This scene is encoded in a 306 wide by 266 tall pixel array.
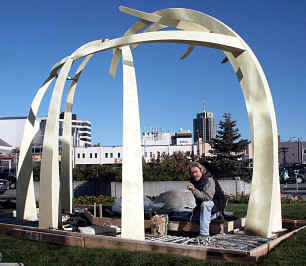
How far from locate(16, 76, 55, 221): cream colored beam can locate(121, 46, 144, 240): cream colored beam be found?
14.4ft

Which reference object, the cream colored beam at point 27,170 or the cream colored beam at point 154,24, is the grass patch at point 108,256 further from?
the cream colored beam at point 154,24

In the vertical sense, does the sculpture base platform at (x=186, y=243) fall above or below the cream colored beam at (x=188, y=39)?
below

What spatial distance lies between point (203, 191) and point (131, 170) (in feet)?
5.84

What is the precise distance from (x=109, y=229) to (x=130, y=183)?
1.87 metres

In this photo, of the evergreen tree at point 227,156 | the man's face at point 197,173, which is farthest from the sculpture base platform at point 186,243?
the evergreen tree at point 227,156

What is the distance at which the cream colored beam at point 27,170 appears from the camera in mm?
11438

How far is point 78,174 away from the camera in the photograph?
86.6 feet

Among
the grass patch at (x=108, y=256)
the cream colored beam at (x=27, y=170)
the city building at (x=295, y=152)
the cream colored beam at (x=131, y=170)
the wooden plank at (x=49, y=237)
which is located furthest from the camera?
the city building at (x=295, y=152)

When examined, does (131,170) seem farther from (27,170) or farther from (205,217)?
(27,170)

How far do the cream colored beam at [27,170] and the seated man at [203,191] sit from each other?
512 cm

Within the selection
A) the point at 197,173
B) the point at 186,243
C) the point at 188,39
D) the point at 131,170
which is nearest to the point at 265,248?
the point at 186,243

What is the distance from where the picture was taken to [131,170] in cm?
800

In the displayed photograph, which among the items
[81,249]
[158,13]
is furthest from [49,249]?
[158,13]

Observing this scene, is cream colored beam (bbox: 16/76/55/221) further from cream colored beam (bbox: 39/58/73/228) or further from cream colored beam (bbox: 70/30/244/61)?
cream colored beam (bbox: 70/30/244/61)
